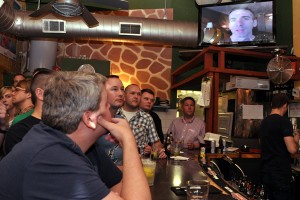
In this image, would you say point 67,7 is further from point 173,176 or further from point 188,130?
point 188,130

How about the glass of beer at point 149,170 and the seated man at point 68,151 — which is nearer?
the seated man at point 68,151

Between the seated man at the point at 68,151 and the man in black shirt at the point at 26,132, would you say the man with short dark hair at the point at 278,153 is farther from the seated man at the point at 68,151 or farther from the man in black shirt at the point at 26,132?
the seated man at the point at 68,151

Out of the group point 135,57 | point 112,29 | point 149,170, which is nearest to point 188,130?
point 112,29

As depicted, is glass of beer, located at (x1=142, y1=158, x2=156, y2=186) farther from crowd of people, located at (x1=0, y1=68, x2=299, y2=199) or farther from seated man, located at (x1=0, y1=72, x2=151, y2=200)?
seated man, located at (x1=0, y1=72, x2=151, y2=200)

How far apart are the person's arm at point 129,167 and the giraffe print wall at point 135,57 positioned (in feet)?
19.4

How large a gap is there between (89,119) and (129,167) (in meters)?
0.25

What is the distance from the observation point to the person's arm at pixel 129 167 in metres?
1.19

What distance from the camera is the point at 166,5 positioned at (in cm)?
757

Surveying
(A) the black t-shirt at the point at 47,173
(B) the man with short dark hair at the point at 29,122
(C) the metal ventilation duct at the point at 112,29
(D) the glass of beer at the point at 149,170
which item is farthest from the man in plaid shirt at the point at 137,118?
(A) the black t-shirt at the point at 47,173

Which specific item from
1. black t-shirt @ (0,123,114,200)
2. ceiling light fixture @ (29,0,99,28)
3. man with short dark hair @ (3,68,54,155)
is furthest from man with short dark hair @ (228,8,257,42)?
black t-shirt @ (0,123,114,200)

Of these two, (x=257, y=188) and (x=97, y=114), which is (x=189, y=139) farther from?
(x=97, y=114)

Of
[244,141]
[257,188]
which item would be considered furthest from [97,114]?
[244,141]

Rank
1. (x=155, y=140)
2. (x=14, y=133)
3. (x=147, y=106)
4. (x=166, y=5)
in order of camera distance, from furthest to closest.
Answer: (x=166, y=5)
(x=147, y=106)
(x=155, y=140)
(x=14, y=133)

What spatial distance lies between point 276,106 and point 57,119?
3218 millimetres
